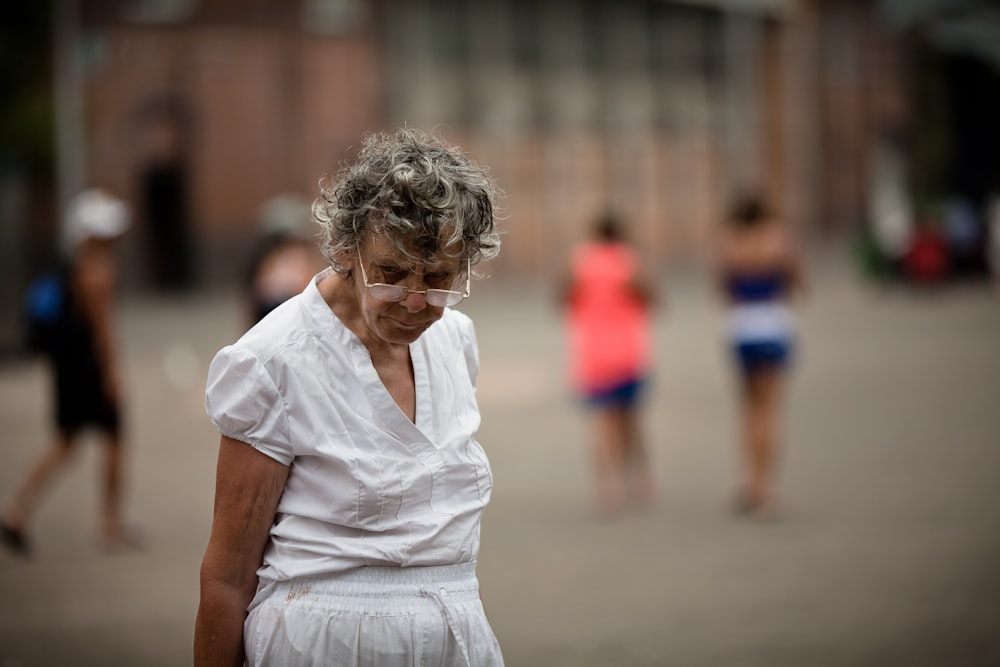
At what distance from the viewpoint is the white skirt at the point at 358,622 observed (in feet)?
8.95

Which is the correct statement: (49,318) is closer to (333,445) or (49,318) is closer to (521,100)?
(333,445)

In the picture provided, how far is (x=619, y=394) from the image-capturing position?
985cm

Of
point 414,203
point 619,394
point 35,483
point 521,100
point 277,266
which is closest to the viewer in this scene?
point 414,203

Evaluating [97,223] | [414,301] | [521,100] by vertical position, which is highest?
[521,100]

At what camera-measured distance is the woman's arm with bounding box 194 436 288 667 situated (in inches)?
106

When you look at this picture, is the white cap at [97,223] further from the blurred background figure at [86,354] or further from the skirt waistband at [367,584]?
the skirt waistband at [367,584]

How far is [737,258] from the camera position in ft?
31.4

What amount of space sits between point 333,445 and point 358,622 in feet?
1.14

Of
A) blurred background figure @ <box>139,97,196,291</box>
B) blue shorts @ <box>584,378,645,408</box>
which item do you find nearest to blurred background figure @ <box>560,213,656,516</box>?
blue shorts @ <box>584,378,645,408</box>

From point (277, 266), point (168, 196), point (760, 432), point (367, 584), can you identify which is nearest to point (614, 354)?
point (760, 432)

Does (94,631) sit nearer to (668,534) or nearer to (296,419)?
(668,534)

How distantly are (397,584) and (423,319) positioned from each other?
515 millimetres

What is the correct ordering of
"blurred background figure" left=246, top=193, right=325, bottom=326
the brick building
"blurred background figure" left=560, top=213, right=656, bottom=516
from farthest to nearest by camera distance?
the brick building
"blurred background figure" left=560, top=213, right=656, bottom=516
"blurred background figure" left=246, top=193, right=325, bottom=326

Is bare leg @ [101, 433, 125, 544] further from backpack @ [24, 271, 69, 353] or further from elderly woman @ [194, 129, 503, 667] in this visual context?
elderly woman @ [194, 129, 503, 667]
